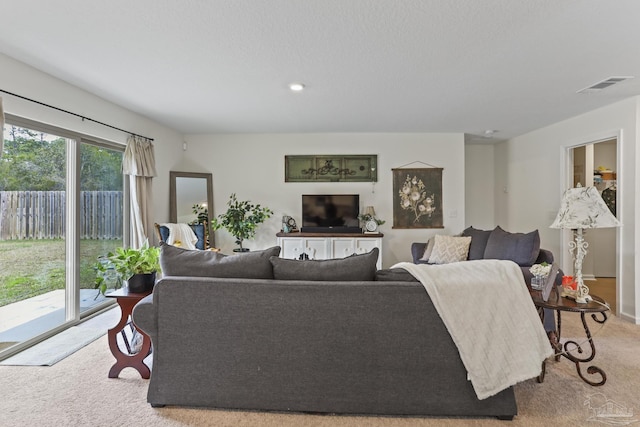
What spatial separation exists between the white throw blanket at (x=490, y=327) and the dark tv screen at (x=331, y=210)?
366 cm

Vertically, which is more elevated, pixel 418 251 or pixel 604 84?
pixel 604 84

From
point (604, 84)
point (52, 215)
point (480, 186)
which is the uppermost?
point (604, 84)

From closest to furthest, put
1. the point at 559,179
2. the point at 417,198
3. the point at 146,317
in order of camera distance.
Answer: the point at 146,317, the point at 559,179, the point at 417,198

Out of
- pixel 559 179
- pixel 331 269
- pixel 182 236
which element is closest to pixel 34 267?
pixel 182 236

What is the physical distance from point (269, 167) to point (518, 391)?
4.62 metres

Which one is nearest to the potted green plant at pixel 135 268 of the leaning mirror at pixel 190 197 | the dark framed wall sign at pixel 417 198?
the leaning mirror at pixel 190 197

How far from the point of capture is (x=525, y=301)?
1.93 meters

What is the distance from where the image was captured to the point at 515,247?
3764 mm

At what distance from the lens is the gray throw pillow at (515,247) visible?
3.62m

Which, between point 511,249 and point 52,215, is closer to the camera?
point 52,215

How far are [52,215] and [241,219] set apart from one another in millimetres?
2580

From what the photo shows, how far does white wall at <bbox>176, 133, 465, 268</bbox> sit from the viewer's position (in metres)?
5.73

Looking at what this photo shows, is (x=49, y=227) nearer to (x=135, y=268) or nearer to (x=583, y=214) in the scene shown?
(x=135, y=268)

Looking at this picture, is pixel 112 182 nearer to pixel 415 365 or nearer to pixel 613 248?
pixel 415 365
